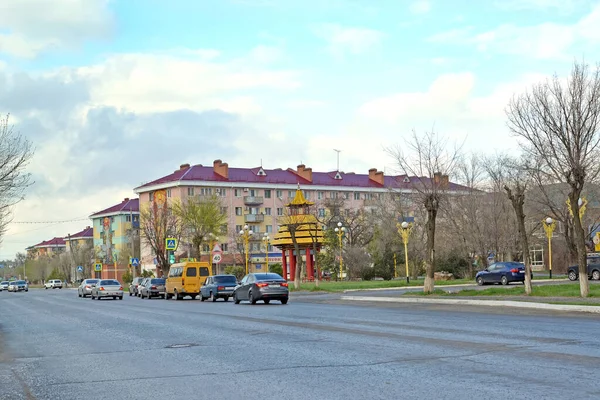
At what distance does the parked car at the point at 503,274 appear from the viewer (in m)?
47.8

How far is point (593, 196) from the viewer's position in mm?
58094

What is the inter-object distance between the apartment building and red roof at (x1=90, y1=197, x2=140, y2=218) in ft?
60.6

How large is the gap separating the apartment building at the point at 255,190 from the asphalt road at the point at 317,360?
275 feet

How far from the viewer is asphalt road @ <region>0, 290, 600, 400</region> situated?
951 centimetres

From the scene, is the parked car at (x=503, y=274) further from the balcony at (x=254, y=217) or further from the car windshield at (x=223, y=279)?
the balcony at (x=254, y=217)

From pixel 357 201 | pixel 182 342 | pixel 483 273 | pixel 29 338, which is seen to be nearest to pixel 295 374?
pixel 182 342

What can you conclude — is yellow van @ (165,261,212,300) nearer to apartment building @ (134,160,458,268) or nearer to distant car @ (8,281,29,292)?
apartment building @ (134,160,458,268)

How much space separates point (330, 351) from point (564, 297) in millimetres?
17599

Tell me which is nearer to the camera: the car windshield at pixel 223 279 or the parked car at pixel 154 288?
the car windshield at pixel 223 279

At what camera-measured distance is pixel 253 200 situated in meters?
110

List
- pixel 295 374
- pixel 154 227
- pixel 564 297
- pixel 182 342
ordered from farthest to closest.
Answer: pixel 154 227
pixel 564 297
pixel 182 342
pixel 295 374

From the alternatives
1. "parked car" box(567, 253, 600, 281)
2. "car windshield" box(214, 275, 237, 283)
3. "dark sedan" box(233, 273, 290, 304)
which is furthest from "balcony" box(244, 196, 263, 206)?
"dark sedan" box(233, 273, 290, 304)

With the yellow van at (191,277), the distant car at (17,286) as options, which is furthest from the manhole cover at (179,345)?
the distant car at (17,286)

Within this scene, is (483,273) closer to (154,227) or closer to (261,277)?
(261,277)
